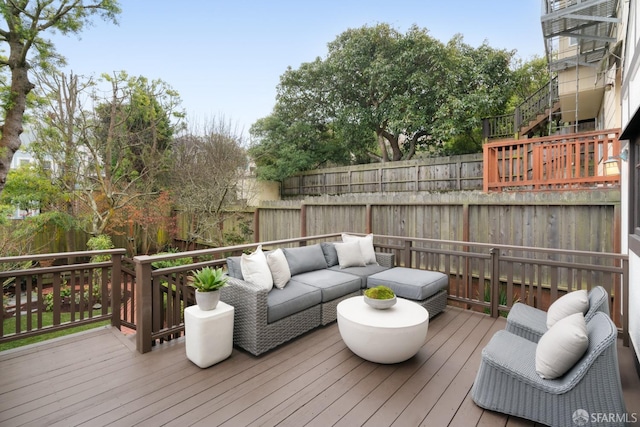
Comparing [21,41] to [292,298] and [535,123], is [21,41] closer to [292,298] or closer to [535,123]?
[292,298]

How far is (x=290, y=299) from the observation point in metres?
2.91

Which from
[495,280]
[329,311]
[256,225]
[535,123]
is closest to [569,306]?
[495,280]

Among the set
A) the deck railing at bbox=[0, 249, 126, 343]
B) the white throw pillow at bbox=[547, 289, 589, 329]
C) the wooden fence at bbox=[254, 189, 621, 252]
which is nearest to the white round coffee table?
the white throw pillow at bbox=[547, 289, 589, 329]

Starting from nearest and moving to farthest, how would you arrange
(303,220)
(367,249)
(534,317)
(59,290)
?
(534,317)
(59,290)
(367,249)
(303,220)

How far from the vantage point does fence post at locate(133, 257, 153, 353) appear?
104 inches

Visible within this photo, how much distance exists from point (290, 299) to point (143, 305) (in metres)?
1.34

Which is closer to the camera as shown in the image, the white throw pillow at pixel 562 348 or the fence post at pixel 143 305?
the white throw pillow at pixel 562 348

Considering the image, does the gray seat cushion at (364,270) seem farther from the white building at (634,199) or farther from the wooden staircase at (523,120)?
the wooden staircase at (523,120)

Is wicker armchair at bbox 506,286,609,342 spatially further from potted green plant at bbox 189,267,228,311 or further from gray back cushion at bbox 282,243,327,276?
potted green plant at bbox 189,267,228,311

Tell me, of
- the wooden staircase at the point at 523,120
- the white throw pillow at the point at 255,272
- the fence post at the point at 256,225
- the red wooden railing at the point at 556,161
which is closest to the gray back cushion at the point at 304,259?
the white throw pillow at the point at 255,272

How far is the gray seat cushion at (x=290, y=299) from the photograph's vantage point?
2.75 metres

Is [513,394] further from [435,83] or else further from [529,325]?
[435,83]

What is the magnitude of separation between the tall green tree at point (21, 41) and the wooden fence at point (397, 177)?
824 centimetres

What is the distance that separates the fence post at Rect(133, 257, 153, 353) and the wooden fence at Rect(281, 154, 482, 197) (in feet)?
28.4
